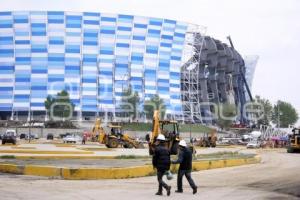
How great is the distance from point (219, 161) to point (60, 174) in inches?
434

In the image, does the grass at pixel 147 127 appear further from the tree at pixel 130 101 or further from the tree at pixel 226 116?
the tree at pixel 226 116

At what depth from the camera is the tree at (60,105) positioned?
9975cm

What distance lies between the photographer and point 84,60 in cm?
11281

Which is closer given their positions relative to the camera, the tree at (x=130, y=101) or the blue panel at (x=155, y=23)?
the tree at (x=130, y=101)

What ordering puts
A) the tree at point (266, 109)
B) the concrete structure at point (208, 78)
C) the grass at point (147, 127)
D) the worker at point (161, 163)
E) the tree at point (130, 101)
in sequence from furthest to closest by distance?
1. the tree at point (266, 109)
2. the concrete structure at point (208, 78)
3. the tree at point (130, 101)
4. the grass at point (147, 127)
5. the worker at point (161, 163)

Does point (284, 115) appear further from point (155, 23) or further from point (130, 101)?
point (130, 101)

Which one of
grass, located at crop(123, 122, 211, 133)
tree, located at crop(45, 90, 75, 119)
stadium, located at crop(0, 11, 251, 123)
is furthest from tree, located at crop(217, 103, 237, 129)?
tree, located at crop(45, 90, 75, 119)

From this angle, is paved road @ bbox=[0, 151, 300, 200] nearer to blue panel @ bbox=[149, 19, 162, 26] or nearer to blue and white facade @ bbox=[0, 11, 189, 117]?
blue and white facade @ bbox=[0, 11, 189, 117]

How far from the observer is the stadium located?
361 ft

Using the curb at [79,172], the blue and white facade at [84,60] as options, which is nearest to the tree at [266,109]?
the blue and white facade at [84,60]

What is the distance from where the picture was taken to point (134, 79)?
11519 centimetres

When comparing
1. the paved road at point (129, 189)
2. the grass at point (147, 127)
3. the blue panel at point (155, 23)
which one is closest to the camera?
the paved road at point (129, 189)

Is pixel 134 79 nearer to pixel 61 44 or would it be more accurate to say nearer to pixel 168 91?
pixel 168 91

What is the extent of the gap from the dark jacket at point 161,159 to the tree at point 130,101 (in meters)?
89.9
